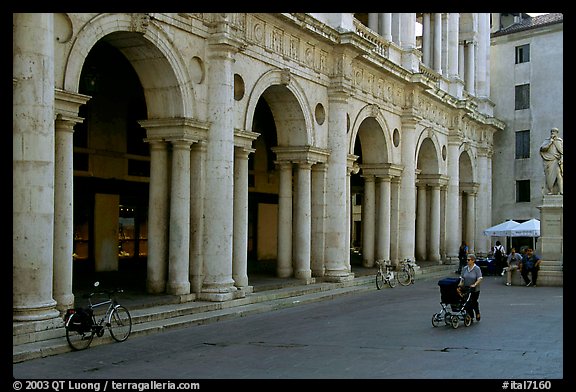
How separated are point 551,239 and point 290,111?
31.6ft

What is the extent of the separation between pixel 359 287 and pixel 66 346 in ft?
45.1

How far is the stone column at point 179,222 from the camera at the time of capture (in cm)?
1755

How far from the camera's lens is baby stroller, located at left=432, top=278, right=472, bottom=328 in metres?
15.7

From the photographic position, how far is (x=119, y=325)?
1356 cm

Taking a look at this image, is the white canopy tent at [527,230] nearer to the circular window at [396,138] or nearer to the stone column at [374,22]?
the circular window at [396,138]

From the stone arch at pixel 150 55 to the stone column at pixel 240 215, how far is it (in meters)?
2.52

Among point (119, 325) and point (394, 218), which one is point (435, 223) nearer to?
point (394, 218)

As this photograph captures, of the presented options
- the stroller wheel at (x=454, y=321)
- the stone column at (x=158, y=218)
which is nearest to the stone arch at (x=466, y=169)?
the stone column at (x=158, y=218)

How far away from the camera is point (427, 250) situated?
3650 cm

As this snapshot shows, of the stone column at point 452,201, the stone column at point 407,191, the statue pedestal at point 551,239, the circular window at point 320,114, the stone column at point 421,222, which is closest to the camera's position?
the circular window at point 320,114

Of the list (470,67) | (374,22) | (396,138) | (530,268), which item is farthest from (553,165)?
(470,67)

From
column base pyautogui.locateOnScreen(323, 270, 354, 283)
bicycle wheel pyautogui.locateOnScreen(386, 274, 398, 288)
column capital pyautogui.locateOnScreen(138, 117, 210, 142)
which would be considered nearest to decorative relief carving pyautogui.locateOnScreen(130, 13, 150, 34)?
column capital pyautogui.locateOnScreen(138, 117, 210, 142)

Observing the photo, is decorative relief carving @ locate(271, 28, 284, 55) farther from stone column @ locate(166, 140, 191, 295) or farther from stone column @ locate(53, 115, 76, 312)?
stone column @ locate(53, 115, 76, 312)

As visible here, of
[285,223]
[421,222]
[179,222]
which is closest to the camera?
[179,222]
